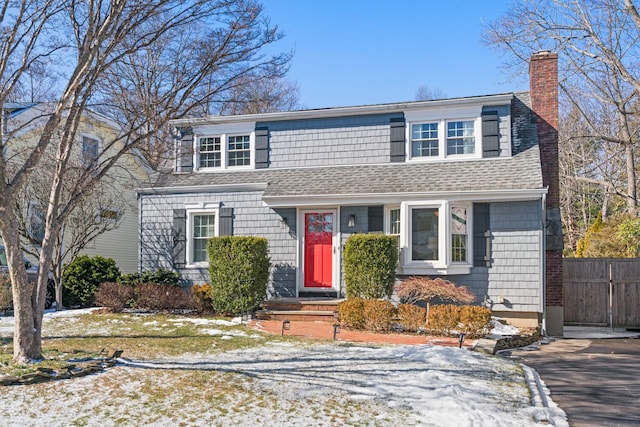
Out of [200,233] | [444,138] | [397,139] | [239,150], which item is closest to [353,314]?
[397,139]

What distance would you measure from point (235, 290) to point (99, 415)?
6.84 m

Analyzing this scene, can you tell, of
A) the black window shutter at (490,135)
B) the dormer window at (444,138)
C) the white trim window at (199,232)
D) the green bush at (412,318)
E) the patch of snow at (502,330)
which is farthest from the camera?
the white trim window at (199,232)

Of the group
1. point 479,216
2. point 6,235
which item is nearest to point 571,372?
point 479,216

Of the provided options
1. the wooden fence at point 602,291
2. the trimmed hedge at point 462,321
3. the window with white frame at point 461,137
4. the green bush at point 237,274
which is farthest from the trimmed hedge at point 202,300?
the wooden fence at point 602,291

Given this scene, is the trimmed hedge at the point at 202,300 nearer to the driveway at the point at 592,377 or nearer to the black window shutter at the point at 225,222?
the black window shutter at the point at 225,222

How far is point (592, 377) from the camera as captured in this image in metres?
7.72

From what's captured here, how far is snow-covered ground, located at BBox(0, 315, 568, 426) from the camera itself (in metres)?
5.31

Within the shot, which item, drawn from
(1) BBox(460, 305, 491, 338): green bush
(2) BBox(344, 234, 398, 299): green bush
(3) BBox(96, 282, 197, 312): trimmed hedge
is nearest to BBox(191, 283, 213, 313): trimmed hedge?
(3) BBox(96, 282, 197, 312): trimmed hedge

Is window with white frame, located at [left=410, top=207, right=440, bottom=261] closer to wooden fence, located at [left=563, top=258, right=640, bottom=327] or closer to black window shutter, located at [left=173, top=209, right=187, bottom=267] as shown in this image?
wooden fence, located at [left=563, top=258, right=640, bottom=327]

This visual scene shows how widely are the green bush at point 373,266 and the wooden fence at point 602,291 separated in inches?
189

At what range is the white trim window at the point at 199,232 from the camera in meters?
14.4

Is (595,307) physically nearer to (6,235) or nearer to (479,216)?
(479,216)

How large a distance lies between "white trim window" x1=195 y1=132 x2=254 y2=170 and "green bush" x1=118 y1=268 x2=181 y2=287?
2988 millimetres

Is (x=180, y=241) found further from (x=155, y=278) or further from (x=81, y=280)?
(x=81, y=280)
